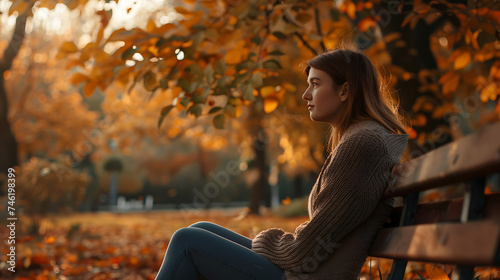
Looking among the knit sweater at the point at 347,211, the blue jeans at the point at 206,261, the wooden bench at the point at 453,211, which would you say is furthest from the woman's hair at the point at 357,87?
the blue jeans at the point at 206,261

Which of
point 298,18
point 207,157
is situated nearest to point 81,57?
point 298,18

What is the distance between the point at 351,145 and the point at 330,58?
508 mm

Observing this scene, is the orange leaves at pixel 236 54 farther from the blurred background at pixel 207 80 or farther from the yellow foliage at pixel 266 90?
the yellow foliage at pixel 266 90

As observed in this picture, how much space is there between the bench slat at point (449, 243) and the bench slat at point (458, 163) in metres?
0.12

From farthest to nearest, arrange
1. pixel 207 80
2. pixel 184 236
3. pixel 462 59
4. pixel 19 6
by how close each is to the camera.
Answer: pixel 462 59 < pixel 207 80 < pixel 19 6 < pixel 184 236

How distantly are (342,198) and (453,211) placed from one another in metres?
0.46

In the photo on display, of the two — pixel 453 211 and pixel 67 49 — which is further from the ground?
pixel 67 49

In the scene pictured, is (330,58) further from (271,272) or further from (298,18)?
(298,18)

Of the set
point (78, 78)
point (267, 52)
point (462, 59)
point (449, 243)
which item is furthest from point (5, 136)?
point (449, 243)

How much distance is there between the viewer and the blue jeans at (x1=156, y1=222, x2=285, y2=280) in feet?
6.78

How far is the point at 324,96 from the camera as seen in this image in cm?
234

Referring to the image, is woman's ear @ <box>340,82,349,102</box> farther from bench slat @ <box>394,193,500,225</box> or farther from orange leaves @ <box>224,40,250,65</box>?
orange leaves @ <box>224,40,250,65</box>

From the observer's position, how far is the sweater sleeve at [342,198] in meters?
1.98

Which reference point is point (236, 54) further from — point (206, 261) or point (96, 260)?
point (96, 260)
